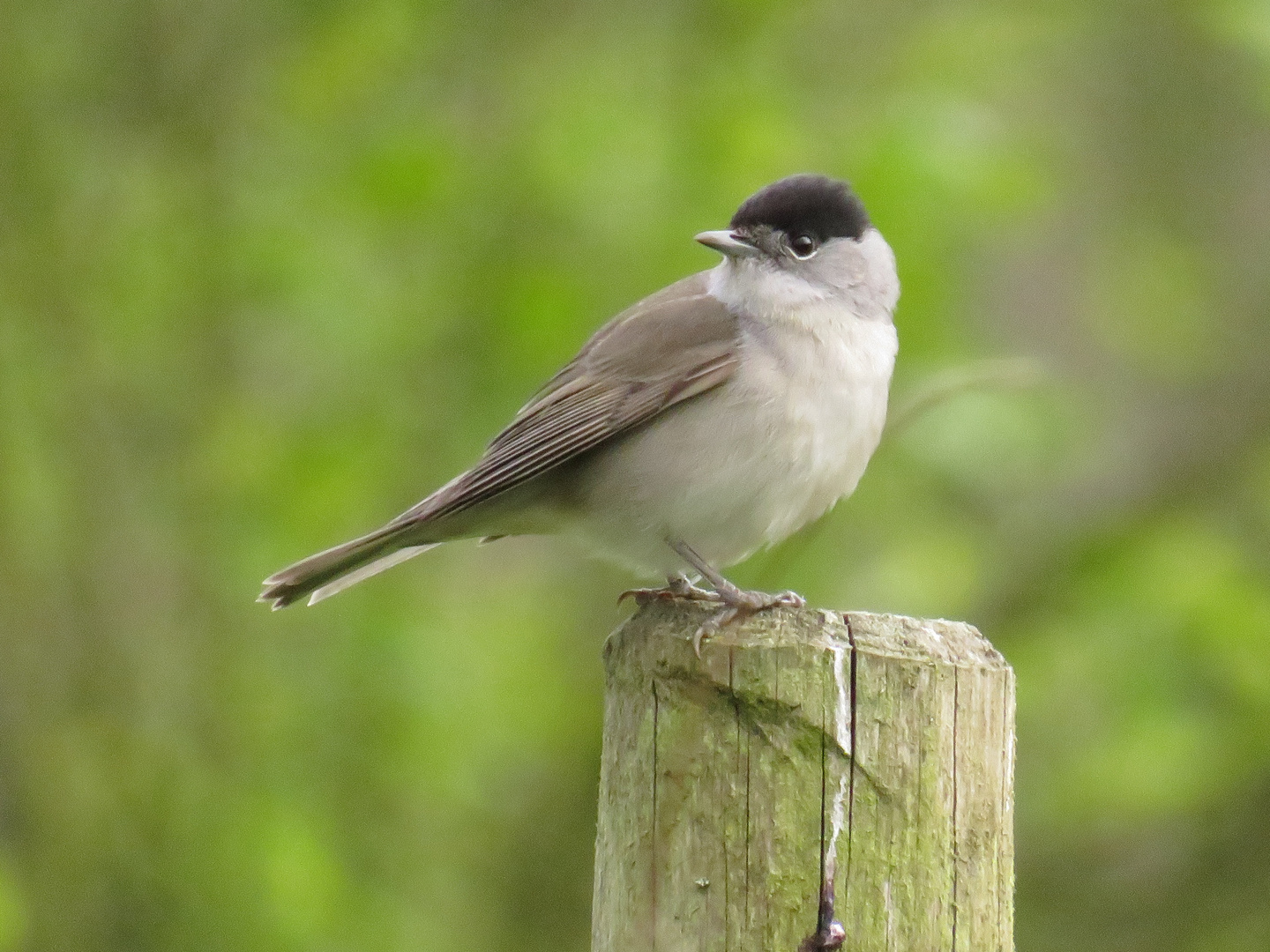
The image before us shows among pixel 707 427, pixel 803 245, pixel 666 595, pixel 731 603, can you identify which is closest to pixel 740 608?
pixel 731 603

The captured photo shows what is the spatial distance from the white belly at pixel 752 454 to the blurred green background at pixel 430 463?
6.27 ft

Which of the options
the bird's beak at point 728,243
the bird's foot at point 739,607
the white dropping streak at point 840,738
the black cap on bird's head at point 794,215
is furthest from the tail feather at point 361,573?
the white dropping streak at point 840,738

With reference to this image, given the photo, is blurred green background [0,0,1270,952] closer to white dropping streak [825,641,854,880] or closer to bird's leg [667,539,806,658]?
bird's leg [667,539,806,658]

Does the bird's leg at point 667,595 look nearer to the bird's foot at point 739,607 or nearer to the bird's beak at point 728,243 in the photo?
the bird's foot at point 739,607

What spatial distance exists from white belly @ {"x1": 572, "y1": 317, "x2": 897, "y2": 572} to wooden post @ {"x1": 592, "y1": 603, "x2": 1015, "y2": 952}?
5.40ft

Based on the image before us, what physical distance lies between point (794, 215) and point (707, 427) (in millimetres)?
891

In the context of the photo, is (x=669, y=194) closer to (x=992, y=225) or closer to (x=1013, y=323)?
(x=992, y=225)

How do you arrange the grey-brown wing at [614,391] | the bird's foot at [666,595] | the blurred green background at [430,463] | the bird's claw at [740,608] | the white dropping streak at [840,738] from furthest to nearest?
the blurred green background at [430,463]
the grey-brown wing at [614,391]
the bird's foot at [666,595]
the bird's claw at [740,608]
the white dropping streak at [840,738]

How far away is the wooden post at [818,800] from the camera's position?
9.62 ft

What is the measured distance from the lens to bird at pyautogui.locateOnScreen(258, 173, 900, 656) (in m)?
4.84

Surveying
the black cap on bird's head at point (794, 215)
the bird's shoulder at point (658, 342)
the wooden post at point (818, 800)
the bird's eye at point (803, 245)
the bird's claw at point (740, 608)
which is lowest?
the wooden post at point (818, 800)

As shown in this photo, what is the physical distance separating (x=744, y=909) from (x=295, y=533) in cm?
464

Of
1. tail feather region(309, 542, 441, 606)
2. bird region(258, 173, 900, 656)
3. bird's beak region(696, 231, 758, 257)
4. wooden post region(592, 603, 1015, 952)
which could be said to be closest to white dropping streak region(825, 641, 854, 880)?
wooden post region(592, 603, 1015, 952)

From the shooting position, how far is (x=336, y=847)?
7105 mm
